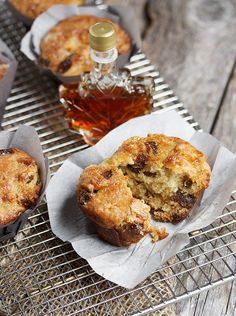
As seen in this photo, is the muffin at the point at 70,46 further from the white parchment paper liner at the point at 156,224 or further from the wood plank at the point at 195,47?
the white parchment paper liner at the point at 156,224

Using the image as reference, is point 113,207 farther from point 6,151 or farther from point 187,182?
point 6,151

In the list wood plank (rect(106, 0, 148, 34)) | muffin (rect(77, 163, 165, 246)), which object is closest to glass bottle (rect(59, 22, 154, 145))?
muffin (rect(77, 163, 165, 246))

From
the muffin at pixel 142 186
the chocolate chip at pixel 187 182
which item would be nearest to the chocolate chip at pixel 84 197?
the muffin at pixel 142 186

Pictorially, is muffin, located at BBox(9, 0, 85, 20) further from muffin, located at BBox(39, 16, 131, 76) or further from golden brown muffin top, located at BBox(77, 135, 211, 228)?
golden brown muffin top, located at BBox(77, 135, 211, 228)

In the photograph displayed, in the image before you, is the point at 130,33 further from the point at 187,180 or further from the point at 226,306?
the point at 226,306

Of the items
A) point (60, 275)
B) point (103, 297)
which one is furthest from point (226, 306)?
point (60, 275)

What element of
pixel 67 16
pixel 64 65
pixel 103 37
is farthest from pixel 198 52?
pixel 103 37
